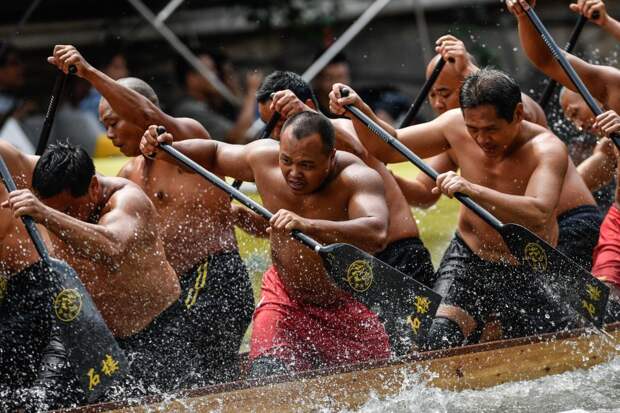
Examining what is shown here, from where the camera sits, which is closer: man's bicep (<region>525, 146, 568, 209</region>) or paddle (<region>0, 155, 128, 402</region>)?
paddle (<region>0, 155, 128, 402</region>)

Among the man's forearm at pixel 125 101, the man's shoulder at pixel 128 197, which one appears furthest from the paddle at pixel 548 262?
the man's shoulder at pixel 128 197

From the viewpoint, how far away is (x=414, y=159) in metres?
5.32

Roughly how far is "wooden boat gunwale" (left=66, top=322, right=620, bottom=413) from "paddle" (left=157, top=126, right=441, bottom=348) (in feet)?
0.52

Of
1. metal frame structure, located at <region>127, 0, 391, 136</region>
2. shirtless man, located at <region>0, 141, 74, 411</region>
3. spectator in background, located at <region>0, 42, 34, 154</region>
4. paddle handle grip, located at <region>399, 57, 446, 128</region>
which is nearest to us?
shirtless man, located at <region>0, 141, 74, 411</region>

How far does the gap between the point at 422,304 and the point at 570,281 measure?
641 mm

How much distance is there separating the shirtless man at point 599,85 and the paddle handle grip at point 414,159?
0.78m

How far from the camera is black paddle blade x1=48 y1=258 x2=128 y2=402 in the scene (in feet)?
15.3

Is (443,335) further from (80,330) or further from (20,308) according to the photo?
(20,308)

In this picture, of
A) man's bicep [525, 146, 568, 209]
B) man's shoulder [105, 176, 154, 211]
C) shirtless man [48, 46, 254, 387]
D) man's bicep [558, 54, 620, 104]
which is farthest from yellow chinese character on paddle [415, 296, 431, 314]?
man's bicep [558, 54, 620, 104]

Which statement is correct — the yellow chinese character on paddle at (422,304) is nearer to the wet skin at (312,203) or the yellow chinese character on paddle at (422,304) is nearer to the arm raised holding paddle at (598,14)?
the wet skin at (312,203)

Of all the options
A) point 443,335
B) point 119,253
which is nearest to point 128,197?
point 119,253

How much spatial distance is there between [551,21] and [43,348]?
7127 mm

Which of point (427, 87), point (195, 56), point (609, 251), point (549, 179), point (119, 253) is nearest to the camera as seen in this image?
point (119, 253)

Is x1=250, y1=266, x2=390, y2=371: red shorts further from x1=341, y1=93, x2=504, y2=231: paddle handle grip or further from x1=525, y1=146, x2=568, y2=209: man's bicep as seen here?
x1=525, y1=146, x2=568, y2=209: man's bicep
